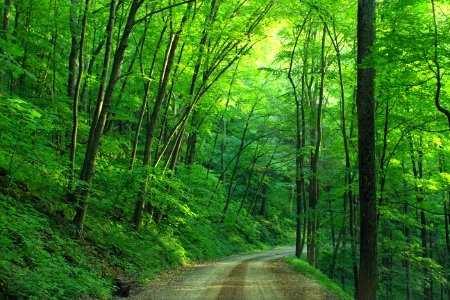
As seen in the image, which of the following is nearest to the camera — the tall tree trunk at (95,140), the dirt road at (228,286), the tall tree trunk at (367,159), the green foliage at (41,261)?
the green foliage at (41,261)

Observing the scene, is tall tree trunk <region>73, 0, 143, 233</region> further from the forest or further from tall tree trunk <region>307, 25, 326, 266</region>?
tall tree trunk <region>307, 25, 326, 266</region>

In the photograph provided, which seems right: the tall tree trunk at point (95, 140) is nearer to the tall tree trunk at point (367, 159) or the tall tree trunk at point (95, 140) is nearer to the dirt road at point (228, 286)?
Answer: the dirt road at point (228, 286)

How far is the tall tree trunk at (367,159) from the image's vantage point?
8320 mm

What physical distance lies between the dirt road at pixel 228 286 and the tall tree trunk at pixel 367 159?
1930mm

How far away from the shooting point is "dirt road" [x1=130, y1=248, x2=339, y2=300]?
28.7 ft

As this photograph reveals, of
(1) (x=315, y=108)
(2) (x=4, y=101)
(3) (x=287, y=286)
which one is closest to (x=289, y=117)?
(1) (x=315, y=108)

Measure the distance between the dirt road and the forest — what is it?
0.86 meters

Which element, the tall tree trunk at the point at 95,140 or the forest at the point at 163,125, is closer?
the forest at the point at 163,125

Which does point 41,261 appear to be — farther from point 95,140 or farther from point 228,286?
point 228,286

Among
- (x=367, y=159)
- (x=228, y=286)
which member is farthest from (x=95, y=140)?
(x=367, y=159)

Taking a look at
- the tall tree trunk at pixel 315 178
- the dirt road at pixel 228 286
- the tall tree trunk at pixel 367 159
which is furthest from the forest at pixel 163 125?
the dirt road at pixel 228 286

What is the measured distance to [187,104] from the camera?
16438mm

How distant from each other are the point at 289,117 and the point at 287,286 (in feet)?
44.3

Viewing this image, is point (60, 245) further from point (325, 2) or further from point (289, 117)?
point (289, 117)
